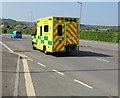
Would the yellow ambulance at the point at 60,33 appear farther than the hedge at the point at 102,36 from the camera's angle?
No

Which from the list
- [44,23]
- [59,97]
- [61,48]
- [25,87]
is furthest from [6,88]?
[44,23]

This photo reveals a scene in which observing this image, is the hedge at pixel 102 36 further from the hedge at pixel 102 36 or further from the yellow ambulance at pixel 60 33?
the yellow ambulance at pixel 60 33

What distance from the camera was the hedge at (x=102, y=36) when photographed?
1777 inches

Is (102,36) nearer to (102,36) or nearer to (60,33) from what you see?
(102,36)

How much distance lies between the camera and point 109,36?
47.4 meters

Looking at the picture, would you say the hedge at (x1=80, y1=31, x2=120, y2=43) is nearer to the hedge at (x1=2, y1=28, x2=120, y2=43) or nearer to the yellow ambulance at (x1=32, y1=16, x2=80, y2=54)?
the hedge at (x1=2, y1=28, x2=120, y2=43)

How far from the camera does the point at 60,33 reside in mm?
17172

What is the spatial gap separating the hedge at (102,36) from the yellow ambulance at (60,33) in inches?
1126

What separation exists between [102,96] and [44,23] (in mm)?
12351

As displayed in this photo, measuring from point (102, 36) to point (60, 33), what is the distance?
111ft

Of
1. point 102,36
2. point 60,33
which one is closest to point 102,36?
point 102,36

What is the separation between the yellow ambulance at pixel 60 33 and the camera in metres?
16.9

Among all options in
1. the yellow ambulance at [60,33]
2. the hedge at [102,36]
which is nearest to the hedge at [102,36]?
the hedge at [102,36]

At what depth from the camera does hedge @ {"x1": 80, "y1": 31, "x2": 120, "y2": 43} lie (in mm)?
45125
